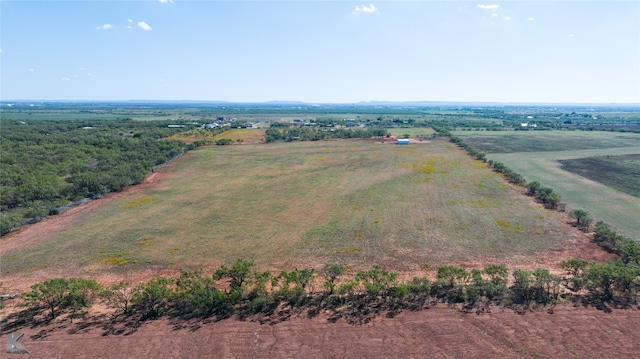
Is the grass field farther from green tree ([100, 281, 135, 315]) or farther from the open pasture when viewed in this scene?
the open pasture

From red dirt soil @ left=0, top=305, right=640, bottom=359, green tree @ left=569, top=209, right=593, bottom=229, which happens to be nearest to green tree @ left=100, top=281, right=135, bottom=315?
red dirt soil @ left=0, top=305, right=640, bottom=359

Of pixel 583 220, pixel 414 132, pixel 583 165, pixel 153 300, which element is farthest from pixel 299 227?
pixel 414 132

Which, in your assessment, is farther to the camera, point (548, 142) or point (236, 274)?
point (548, 142)

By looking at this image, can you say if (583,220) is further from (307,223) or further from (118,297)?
(118,297)

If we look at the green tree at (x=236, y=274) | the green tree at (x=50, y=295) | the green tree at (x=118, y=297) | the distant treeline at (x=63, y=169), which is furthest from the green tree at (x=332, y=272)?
the distant treeline at (x=63, y=169)

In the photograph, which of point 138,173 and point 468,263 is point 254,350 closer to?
point 468,263

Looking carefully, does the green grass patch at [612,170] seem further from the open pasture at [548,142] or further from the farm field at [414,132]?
the farm field at [414,132]
